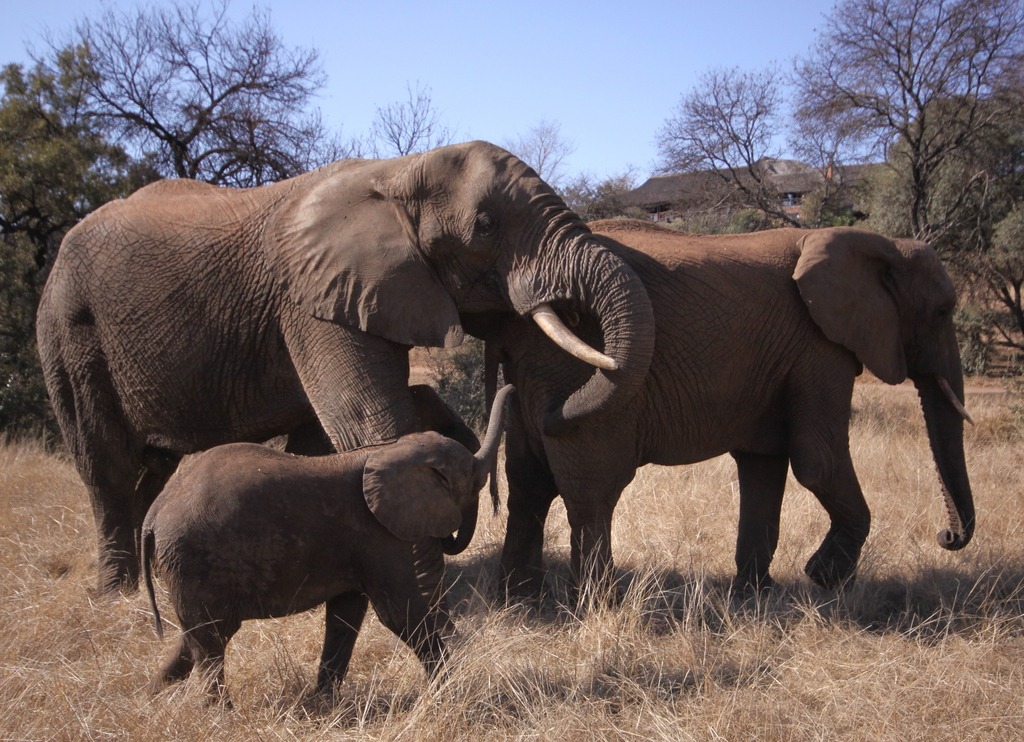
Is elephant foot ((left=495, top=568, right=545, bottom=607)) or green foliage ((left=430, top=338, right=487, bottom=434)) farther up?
green foliage ((left=430, top=338, right=487, bottom=434))

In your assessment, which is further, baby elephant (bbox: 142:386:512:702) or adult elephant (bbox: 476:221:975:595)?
adult elephant (bbox: 476:221:975:595)

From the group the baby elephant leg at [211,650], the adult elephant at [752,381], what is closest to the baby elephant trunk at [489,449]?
the adult elephant at [752,381]

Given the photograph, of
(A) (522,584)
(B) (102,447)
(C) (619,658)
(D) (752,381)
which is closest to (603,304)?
(D) (752,381)

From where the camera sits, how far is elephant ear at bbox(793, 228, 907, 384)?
Result: 228 inches

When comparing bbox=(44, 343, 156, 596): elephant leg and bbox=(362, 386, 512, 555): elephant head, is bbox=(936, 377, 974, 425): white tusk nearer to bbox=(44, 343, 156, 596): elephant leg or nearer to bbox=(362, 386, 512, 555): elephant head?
bbox=(362, 386, 512, 555): elephant head

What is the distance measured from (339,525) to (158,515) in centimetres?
66

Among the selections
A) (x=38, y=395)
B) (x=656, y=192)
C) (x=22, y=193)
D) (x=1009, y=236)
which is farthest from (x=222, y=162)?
(x=656, y=192)

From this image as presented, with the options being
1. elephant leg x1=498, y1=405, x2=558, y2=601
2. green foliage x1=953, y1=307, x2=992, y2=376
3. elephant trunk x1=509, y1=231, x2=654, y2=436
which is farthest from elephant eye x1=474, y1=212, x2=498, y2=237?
green foliage x1=953, y1=307, x2=992, y2=376

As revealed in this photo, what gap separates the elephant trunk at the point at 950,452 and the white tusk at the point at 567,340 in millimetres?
2491

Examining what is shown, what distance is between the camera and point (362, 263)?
195 inches

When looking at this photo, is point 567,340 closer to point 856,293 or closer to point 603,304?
point 603,304

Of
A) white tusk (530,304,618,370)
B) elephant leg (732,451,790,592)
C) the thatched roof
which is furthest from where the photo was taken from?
the thatched roof

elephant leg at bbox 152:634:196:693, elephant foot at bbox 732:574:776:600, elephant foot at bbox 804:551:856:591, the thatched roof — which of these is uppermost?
the thatched roof

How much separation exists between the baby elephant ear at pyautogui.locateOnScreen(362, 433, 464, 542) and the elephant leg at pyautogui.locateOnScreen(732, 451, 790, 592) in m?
2.64
